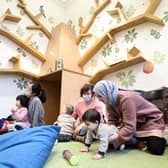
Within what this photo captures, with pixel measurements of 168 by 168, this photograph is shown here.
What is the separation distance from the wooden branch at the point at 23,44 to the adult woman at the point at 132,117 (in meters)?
1.56

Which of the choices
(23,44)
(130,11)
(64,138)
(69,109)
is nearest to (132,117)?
(64,138)

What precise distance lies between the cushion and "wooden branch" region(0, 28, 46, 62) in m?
1.62

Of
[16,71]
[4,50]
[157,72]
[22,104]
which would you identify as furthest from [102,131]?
[4,50]

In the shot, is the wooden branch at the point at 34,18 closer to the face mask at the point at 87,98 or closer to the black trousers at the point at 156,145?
the face mask at the point at 87,98

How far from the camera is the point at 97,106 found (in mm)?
1851

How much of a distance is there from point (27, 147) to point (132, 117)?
55 cm

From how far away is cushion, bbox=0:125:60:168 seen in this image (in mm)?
976

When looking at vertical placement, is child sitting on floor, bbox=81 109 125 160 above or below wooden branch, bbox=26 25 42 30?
below

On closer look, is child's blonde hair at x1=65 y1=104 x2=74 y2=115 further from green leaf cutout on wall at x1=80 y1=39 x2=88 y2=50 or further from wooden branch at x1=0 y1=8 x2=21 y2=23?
wooden branch at x1=0 y1=8 x2=21 y2=23

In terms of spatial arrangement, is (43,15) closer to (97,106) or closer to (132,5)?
(132,5)

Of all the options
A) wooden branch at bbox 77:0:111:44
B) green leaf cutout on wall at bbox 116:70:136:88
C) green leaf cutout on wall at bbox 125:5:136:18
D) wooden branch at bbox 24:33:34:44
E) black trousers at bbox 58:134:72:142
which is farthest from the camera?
wooden branch at bbox 24:33:34:44

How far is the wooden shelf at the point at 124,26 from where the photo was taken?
78.4 inches

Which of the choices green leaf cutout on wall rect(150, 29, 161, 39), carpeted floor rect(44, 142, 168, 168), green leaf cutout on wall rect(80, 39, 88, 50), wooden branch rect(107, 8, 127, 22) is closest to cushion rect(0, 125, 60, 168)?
carpeted floor rect(44, 142, 168, 168)

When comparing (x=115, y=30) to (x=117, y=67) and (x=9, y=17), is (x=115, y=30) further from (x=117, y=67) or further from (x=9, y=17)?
(x=9, y=17)
